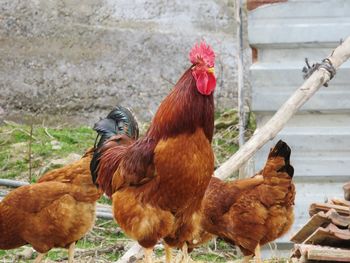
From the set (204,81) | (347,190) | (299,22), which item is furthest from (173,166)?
(299,22)

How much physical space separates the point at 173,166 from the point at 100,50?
427cm

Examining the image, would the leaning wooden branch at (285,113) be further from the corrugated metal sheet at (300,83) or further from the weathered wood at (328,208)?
the corrugated metal sheet at (300,83)

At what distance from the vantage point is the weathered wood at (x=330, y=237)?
525cm

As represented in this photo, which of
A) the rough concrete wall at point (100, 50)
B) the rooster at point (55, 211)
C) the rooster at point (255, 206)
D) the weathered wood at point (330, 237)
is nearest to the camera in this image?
the weathered wood at point (330, 237)

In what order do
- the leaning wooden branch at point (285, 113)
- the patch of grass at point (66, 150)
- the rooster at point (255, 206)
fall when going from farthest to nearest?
the patch of grass at point (66, 150) < the leaning wooden branch at point (285, 113) < the rooster at point (255, 206)

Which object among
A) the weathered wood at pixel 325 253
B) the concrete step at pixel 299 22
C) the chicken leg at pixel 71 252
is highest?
the concrete step at pixel 299 22

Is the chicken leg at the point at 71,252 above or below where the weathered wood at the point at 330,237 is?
below

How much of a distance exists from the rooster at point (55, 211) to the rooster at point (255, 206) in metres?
0.72

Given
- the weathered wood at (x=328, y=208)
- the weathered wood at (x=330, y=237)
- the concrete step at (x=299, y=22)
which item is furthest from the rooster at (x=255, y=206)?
the concrete step at (x=299, y=22)

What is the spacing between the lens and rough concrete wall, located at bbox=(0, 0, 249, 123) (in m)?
9.26

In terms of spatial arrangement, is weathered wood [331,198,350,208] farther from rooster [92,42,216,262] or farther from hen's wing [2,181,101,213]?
hen's wing [2,181,101,213]

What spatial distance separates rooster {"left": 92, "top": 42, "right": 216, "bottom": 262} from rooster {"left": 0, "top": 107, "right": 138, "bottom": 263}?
85 cm

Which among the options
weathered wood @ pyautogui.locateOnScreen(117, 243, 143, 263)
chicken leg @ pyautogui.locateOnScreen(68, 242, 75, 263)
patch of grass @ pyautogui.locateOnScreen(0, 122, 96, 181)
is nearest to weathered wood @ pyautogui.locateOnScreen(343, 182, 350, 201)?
weathered wood @ pyautogui.locateOnScreen(117, 243, 143, 263)

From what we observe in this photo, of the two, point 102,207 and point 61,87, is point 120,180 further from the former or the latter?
point 61,87
